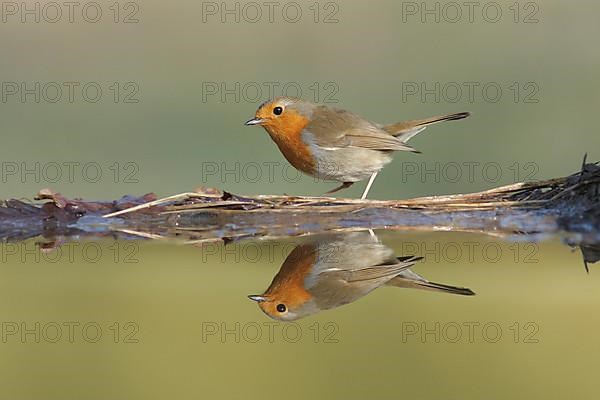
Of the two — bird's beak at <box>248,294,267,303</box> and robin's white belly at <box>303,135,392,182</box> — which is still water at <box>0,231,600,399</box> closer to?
bird's beak at <box>248,294,267,303</box>

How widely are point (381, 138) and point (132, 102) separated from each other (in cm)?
691

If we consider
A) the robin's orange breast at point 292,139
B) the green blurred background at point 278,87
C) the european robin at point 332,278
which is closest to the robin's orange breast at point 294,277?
the european robin at point 332,278

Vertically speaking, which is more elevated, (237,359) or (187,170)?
(237,359)

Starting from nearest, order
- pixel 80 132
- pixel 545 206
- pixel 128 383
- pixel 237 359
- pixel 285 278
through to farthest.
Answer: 1. pixel 128 383
2. pixel 237 359
3. pixel 285 278
4. pixel 545 206
5. pixel 80 132

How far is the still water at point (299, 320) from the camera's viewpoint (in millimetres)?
3529

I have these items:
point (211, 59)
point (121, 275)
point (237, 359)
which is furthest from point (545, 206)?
point (211, 59)

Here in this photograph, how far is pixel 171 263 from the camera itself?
5.35m

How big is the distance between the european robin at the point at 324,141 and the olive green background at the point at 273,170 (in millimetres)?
2157

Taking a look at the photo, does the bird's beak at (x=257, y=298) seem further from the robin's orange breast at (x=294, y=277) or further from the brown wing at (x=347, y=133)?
the brown wing at (x=347, y=133)

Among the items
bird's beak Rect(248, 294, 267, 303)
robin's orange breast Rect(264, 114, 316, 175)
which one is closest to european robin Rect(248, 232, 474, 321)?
bird's beak Rect(248, 294, 267, 303)

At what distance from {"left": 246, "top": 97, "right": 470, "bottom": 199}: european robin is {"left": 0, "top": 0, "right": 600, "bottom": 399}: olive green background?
7.08 feet

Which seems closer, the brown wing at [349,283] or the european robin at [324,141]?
the brown wing at [349,283]

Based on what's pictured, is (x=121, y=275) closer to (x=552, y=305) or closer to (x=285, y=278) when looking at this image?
(x=285, y=278)

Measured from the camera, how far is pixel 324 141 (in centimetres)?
810
